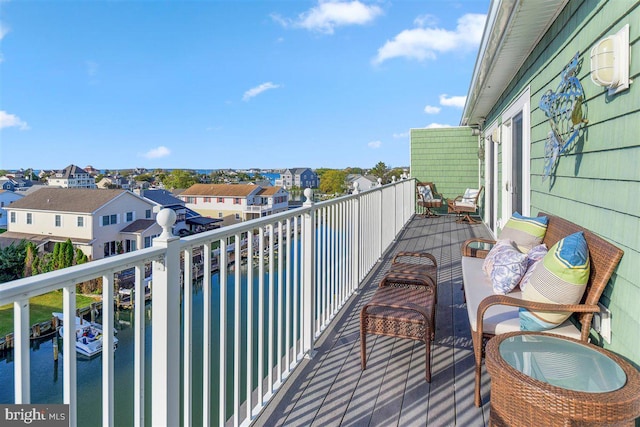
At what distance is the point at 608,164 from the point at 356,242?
7.40ft

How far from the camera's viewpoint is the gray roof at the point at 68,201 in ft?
67.6

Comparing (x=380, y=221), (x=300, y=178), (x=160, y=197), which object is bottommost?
(x=380, y=221)

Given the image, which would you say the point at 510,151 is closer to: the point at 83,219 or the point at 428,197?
the point at 428,197

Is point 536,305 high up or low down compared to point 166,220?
down

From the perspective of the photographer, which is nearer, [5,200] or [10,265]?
[10,265]

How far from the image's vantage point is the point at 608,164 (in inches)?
81.7

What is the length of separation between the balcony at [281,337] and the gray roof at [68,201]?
67.6 ft

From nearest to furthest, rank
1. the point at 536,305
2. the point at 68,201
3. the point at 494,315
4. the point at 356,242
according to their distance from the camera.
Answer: the point at 536,305 → the point at 494,315 → the point at 356,242 → the point at 68,201

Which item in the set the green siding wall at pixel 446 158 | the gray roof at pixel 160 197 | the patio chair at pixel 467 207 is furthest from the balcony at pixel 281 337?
the gray roof at pixel 160 197

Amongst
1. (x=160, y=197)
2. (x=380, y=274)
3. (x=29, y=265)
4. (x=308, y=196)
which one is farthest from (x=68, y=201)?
(x=308, y=196)

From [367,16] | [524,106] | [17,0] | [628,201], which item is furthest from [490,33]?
[17,0]

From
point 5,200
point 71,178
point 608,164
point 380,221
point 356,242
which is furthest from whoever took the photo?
point 71,178

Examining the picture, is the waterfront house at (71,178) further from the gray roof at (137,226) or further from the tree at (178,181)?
the gray roof at (137,226)

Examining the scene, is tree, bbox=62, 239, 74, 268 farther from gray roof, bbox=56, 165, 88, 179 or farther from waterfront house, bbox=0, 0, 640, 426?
gray roof, bbox=56, 165, 88, 179
